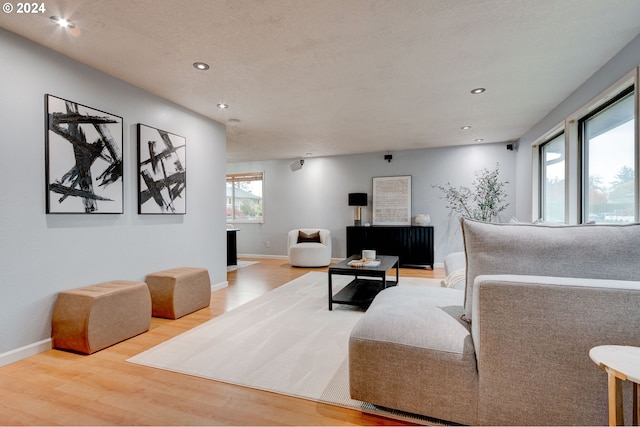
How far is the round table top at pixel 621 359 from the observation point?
0.85m

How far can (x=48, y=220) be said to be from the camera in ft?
7.69

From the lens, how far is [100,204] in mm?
2680

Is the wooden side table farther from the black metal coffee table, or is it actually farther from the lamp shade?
the lamp shade

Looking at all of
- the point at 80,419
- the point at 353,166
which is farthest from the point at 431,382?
the point at 353,166

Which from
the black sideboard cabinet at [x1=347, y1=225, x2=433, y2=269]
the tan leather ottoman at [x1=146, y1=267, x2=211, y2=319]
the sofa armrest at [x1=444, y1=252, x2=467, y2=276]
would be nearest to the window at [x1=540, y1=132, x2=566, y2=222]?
the sofa armrest at [x1=444, y1=252, x2=467, y2=276]

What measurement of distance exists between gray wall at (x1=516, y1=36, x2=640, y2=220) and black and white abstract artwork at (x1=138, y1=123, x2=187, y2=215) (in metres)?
4.16

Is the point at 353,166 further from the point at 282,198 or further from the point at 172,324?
the point at 172,324

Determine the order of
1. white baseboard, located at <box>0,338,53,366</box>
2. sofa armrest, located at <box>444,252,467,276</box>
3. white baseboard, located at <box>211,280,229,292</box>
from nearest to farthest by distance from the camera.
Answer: white baseboard, located at <box>0,338,53,366</box>, sofa armrest, located at <box>444,252,467,276</box>, white baseboard, located at <box>211,280,229,292</box>

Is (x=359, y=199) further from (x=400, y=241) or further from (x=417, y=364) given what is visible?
(x=417, y=364)

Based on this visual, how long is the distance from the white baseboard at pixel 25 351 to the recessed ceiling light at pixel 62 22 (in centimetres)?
227

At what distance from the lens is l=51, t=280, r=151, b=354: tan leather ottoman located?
7.34ft

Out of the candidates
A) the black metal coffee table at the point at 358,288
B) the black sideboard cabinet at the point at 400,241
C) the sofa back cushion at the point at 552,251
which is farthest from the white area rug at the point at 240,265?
the sofa back cushion at the point at 552,251

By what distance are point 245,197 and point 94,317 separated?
5.43 m

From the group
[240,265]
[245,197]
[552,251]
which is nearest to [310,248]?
[240,265]
